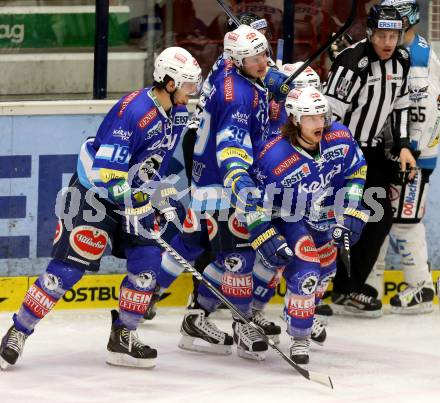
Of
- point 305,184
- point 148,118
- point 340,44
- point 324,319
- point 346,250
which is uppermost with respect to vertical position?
point 340,44

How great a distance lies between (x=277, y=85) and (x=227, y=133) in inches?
16.2

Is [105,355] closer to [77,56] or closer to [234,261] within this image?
[234,261]

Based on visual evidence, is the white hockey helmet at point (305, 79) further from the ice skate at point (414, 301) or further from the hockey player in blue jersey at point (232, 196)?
the ice skate at point (414, 301)

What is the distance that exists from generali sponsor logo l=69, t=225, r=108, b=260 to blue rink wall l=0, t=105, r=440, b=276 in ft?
3.36

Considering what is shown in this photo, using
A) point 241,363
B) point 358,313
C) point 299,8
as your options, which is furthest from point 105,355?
point 299,8

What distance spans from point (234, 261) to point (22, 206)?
1195 mm

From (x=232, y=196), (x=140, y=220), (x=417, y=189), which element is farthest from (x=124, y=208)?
(x=417, y=189)

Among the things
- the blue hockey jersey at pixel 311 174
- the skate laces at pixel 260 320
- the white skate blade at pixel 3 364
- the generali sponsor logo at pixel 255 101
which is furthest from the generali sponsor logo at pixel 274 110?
the white skate blade at pixel 3 364

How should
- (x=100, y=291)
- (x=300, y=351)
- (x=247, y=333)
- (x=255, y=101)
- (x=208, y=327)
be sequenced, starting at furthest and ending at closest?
1. (x=100, y=291)
2. (x=208, y=327)
3. (x=247, y=333)
4. (x=255, y=101)
5. (x=300, y=351)

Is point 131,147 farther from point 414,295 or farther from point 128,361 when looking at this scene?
point 414,295

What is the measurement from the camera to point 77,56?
22.6 feet

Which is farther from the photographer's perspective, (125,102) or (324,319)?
(324,319)

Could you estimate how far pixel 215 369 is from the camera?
5969mm

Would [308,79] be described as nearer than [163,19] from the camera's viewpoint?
Yes
